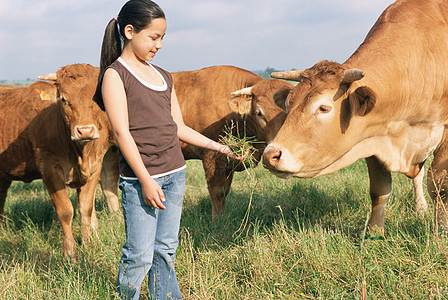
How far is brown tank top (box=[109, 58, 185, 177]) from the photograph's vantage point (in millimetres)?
2633

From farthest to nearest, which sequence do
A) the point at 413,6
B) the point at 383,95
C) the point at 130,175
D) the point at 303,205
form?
1. the point at 303,205
2. the point at 413,6
3. the point at 383,95
4. the point at 130,175

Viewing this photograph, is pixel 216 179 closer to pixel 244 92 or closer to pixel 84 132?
pixel 244 92

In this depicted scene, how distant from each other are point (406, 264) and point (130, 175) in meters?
2.06

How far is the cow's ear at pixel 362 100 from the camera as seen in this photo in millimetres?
3091

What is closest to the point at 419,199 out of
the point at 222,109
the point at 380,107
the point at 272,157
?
the point at 380,107

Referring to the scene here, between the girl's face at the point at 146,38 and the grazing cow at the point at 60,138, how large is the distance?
1.78m

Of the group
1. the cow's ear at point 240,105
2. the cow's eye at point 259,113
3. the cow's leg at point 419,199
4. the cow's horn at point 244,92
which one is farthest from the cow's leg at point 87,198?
the cow's leg at point 419,199

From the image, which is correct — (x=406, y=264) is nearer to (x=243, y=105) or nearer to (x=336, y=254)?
(x=336, y=254)

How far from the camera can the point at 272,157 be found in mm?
3029

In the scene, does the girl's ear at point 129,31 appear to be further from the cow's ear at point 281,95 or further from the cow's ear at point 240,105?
the cow's ear at point 240,105

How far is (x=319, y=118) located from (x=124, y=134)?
1.43m

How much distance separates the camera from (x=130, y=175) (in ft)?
8.79

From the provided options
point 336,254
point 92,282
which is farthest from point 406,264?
point 92,282

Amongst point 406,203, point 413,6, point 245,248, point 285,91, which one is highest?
point 413,6
